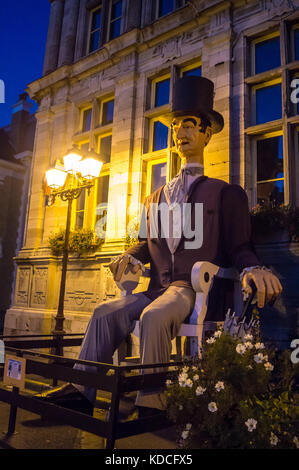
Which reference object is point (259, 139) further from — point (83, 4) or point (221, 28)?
point (83, 4)

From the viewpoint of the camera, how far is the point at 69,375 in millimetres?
2645

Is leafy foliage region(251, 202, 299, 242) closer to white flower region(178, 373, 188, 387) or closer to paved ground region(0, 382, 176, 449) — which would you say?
paved ground region(0, 382, 176, 449)

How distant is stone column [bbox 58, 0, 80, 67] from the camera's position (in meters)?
9.34

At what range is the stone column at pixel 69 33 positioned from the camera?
368 inches

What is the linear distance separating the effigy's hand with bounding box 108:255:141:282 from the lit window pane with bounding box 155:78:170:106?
14.7 ft

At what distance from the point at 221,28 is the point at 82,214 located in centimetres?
426

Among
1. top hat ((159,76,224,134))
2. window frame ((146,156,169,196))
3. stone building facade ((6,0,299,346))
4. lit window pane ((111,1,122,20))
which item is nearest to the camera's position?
top hat ((159,76,224,134))

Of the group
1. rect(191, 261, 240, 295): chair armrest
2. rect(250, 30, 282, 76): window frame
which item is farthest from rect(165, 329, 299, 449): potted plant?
rect(250, 30, 282, 76): window frame

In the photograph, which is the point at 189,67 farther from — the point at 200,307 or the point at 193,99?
the point at 200,307

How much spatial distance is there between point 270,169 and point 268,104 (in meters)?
1.06

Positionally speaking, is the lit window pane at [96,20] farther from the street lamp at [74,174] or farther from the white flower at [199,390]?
the white flower at [199,390]

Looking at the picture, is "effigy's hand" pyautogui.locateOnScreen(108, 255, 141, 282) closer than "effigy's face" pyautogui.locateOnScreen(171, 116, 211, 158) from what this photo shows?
Yes

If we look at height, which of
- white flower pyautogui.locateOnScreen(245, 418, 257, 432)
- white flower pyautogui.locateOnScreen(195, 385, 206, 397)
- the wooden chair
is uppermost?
the wooden chair

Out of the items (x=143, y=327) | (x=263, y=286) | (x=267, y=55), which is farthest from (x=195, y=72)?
(x=143, y=327)
